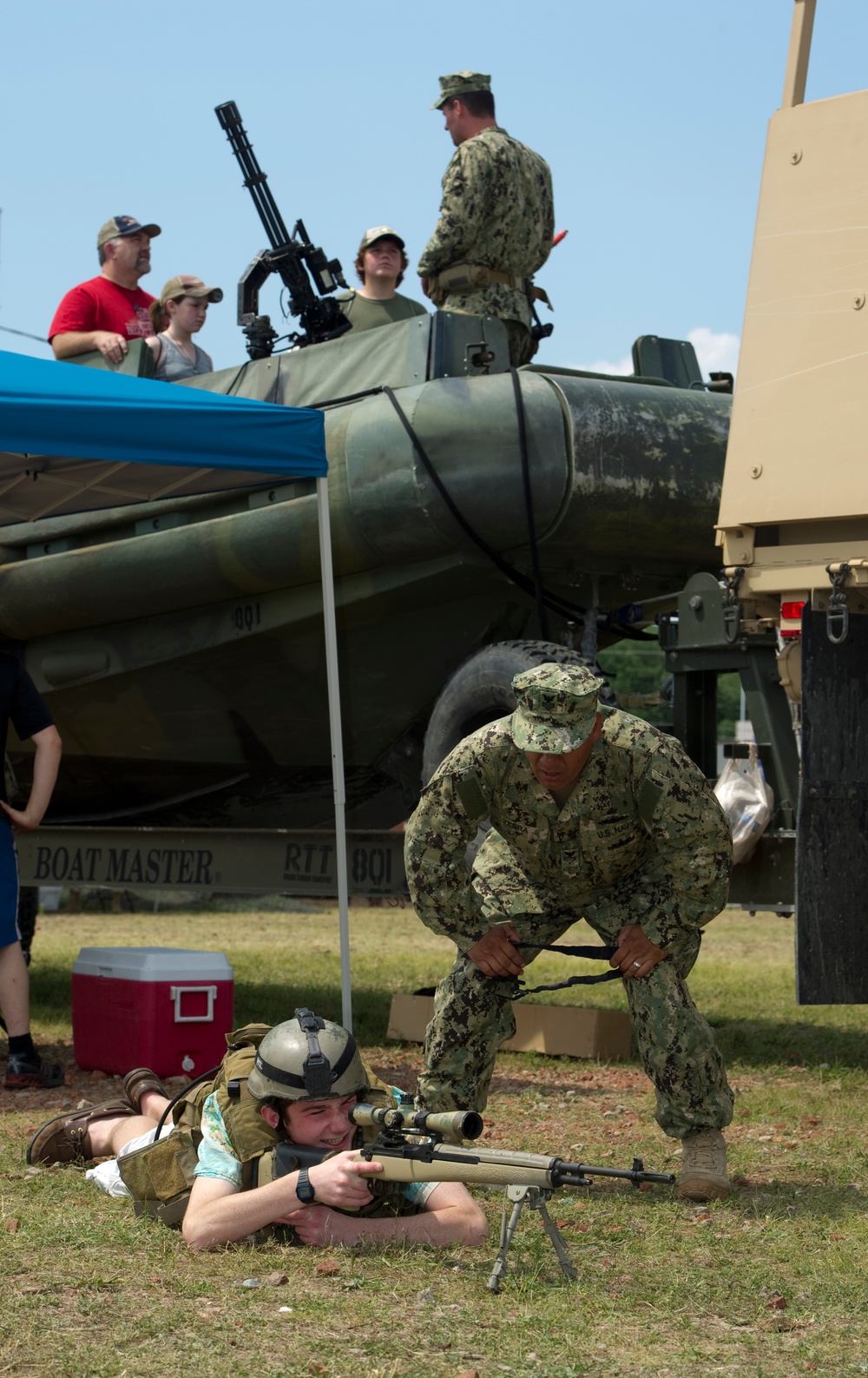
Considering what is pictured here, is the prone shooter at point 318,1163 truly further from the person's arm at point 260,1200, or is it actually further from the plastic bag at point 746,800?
the plastic bag at point 746,800

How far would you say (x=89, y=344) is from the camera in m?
8.76

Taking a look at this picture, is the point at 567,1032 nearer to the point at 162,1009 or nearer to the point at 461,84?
the point at 162,1009

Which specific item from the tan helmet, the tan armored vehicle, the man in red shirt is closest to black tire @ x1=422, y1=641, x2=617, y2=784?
the tan armored vehicle

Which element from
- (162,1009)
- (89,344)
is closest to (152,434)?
(162,1009)

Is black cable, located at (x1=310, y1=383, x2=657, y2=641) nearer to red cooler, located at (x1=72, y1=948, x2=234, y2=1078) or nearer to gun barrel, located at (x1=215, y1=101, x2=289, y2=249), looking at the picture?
gun barrel, located at (x1=215, y1=101, x2=289, y2=249)

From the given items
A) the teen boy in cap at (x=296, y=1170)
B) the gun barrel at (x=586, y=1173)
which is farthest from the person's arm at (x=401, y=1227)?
the gun barrel at (x=586, y=1173)

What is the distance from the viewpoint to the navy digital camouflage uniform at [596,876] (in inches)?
174

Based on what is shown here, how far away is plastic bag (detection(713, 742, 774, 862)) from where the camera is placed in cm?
677

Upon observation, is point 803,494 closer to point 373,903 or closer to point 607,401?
point 607,401

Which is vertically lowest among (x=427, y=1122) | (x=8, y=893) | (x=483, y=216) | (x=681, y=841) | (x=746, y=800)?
(x=427, y=1122)

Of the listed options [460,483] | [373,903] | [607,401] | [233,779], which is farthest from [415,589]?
[373,903]

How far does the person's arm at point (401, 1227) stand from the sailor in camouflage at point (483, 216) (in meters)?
4.58

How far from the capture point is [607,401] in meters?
7.04

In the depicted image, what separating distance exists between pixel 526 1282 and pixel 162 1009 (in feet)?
9.47
